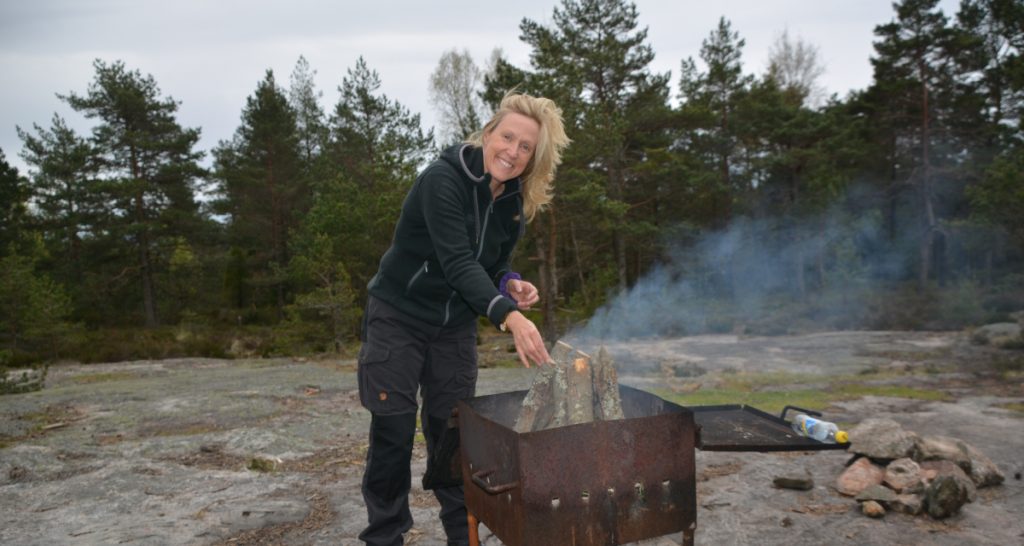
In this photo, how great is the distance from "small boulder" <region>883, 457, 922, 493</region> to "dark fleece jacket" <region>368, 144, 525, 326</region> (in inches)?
104

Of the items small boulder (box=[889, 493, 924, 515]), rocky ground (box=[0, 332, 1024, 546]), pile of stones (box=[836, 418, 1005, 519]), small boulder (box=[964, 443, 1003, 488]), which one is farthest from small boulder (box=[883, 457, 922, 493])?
small boulder (box=[964, 443, 1003, 488])

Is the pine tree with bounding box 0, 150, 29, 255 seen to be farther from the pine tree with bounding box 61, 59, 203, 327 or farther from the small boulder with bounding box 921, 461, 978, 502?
the small boulder with bounding box 921, 461, 978, 502

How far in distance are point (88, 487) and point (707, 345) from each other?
518 inches

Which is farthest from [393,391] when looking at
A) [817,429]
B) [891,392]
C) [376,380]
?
[891,392]

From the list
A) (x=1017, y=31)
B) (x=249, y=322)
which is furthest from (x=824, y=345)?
(x=249, y=322)

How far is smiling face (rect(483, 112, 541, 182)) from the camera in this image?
258cm

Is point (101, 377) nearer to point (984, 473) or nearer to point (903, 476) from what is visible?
point (903, 476)

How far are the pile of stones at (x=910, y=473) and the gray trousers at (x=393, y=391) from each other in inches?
95.0

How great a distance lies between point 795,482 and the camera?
152 inches

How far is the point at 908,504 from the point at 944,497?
0.57ft

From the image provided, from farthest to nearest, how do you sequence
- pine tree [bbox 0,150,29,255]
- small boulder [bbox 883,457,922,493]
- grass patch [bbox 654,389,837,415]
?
pine tree [bbox 0,150,29,255] → grass patch [bbox 654,389,837,415] → small boulder [bbox 883,457,922,493]

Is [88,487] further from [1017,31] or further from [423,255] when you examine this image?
[1017,31]

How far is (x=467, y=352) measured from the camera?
9.82ft

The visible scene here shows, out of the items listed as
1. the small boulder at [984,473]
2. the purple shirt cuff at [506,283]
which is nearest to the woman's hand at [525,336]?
the purple shirt cuff at [506,283]
